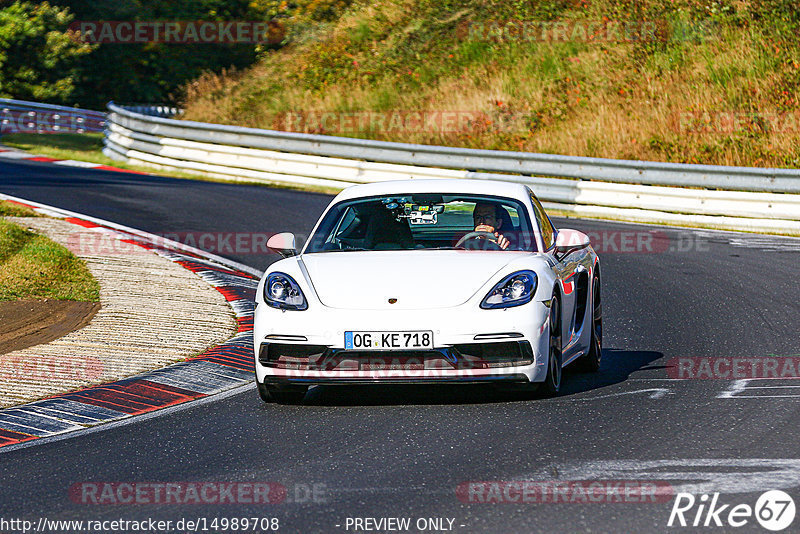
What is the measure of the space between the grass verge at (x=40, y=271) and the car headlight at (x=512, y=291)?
5.34 metres

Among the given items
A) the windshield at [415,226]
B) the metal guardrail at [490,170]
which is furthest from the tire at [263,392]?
the metal guardrail at [490,170]

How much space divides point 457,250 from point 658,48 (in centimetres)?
2190

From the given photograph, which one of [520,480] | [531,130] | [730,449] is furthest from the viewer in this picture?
[531,130]

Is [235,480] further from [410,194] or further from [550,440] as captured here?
[410,194]

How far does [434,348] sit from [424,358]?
89mm

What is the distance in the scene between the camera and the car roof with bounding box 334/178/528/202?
8.80 m

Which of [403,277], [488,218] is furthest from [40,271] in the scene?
[403,277]

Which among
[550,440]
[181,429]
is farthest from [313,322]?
[550,440]

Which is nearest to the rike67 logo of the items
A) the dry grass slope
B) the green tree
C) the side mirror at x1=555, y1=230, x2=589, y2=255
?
the side mirror at x1=555, y1=230, x2=589, y2=255

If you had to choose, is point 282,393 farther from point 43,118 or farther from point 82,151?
point 43,118

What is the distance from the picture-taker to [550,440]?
6566mm

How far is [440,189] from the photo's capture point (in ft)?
28.9

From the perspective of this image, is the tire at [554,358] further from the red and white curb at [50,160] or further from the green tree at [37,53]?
the green tree at [37,53]

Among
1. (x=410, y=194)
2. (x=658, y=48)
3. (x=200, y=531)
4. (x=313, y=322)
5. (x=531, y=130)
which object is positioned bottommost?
(x=200, y=531)
